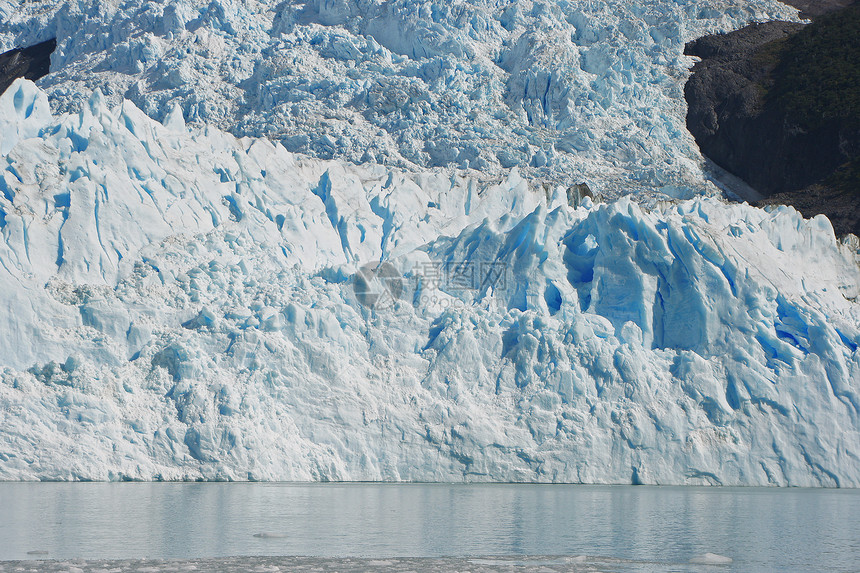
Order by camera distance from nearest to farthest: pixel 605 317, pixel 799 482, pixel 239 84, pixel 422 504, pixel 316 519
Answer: pixel 316 519, pixel 422 504, pixel 799 482, pixel 605 317, pixel 239 84

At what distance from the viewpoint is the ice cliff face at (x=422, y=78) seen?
28922mm

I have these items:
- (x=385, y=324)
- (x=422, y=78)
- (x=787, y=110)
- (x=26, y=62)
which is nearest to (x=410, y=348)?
(x=385, y=324)

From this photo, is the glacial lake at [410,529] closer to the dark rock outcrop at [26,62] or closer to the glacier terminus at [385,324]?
the glacier terminus at [385,324]

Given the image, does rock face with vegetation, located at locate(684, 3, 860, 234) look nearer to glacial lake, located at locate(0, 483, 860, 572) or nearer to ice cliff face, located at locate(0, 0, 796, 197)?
ice cliff face, located at locate(0, 0, 796, 197)

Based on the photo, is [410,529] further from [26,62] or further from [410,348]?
[26,62]

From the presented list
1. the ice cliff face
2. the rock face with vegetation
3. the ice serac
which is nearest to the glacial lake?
the ice serac

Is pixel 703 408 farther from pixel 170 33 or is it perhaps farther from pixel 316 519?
pixel 170 33

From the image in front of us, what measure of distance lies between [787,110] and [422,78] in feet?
41.3

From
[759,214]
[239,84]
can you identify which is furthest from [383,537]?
[239,84]

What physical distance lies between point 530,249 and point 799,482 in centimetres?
711

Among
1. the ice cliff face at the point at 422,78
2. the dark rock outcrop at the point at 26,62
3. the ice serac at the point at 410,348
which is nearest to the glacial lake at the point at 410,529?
the ice serac at the point at 410,348

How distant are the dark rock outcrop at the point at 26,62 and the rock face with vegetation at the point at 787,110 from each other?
24359 mm

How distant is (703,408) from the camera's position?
733 inches

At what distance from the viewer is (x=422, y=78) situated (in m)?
31.0
